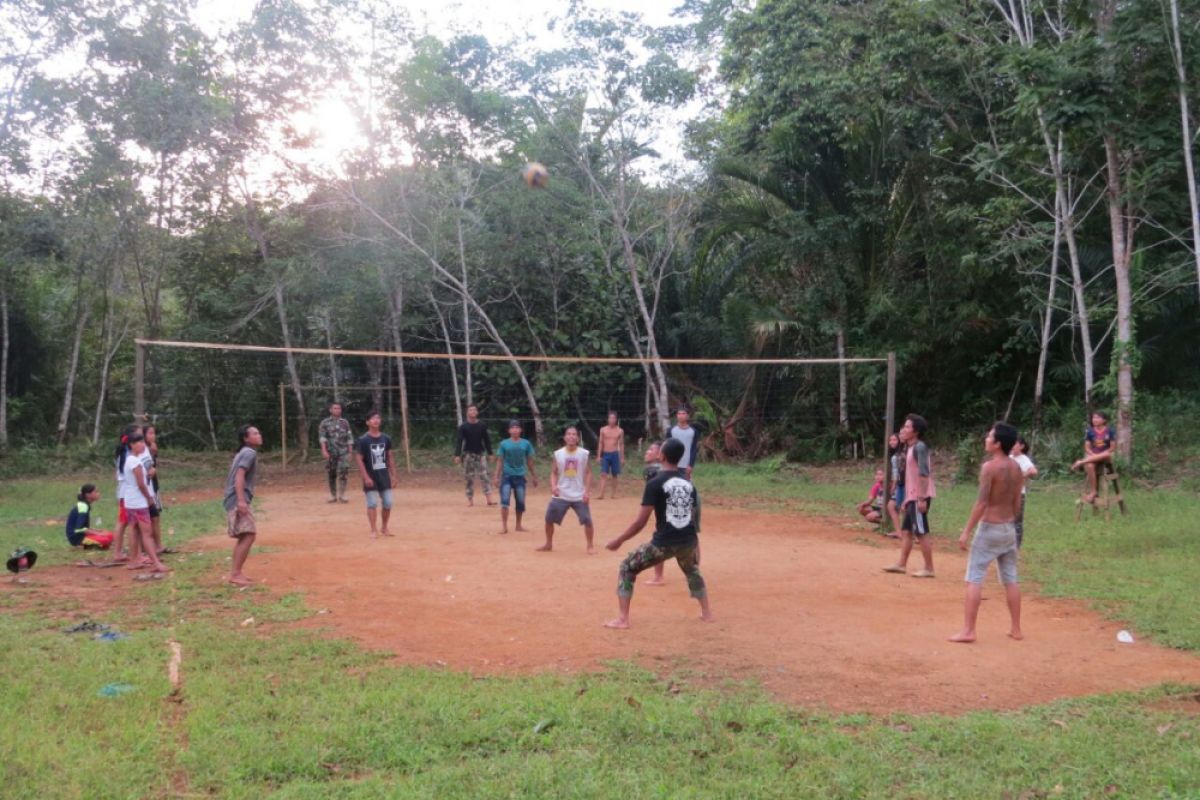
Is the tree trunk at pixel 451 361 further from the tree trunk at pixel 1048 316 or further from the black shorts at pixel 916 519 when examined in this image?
the black shorts at pixel 916 519

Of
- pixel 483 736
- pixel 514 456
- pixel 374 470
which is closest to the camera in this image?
pixel 483 736

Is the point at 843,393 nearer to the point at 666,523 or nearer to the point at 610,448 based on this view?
the point at 610,448

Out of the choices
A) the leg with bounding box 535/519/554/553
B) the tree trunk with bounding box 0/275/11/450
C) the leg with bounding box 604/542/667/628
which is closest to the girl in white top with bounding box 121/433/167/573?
the leg with bounding box 535/519/554/553

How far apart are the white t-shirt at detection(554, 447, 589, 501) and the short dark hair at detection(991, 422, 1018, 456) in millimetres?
4667

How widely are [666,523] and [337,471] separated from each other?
9659mm

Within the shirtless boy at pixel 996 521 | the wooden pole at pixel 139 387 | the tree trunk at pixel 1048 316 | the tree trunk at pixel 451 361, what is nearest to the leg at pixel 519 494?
the wooden pole at pixel 139 387

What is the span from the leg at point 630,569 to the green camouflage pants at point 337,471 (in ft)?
30.1

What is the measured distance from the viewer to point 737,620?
24.4 feet

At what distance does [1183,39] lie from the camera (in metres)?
13.8

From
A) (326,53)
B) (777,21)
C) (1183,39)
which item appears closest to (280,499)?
(326,53)

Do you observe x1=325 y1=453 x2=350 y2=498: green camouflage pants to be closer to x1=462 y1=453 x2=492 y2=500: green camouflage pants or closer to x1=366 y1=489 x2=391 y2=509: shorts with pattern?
x1=462 y1=453 x2=492 y2=500: green camouflage pants

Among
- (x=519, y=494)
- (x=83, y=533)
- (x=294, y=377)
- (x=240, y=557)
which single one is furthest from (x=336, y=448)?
(x=294, y=377)

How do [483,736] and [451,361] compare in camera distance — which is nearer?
[483,736]

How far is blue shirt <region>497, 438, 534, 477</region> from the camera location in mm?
11859
